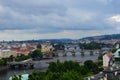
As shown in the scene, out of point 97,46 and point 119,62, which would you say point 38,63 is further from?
point 97,46

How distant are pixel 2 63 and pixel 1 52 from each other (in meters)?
25.7

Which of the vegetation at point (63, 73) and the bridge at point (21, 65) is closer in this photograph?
the vegetation at point (63, 73)

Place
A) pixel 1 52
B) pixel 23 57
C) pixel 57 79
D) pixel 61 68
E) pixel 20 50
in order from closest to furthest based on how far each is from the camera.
A: pixel 57 79
pixel 61 68
pixel 23 57
pixel 1 52
pixel 20 50

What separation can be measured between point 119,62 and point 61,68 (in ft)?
40.3

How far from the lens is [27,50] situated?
376 ft

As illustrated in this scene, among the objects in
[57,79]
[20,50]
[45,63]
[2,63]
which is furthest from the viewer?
[20,50]

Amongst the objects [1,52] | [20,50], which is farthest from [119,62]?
[20,50]

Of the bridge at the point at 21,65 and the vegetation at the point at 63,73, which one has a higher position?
the vegetation at the point at 63,73

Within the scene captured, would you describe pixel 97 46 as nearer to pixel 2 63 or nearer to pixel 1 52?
pixel 1 52

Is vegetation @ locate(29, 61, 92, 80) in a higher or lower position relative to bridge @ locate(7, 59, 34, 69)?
higher

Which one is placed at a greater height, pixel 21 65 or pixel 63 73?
pixel 63 73

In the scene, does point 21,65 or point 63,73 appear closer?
point 63,73

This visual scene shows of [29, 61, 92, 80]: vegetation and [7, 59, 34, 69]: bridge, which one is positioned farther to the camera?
[7, 59, 34, 69]: bridge

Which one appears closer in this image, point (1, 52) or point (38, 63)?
point (38, 63)
